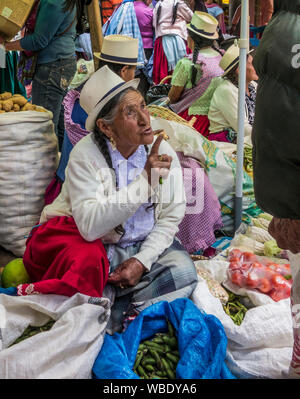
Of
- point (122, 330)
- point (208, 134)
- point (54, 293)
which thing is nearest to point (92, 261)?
point (54, 293)

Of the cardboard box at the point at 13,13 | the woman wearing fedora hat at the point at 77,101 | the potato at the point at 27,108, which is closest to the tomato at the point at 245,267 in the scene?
the woman wearing fedora hat at the point at 77,101

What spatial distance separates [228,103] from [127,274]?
7.15 feet

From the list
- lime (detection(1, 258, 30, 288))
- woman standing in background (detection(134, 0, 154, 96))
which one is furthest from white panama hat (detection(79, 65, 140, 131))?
woman standing in background (detection(134, 0, 154, 96))

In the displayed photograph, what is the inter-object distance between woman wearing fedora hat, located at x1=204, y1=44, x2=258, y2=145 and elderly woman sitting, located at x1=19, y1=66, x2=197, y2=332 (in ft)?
5.39

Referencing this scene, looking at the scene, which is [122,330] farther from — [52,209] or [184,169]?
[184,169]

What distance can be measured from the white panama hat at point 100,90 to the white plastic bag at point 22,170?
2.35 ft

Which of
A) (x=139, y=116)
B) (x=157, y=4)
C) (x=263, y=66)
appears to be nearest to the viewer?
(x=263, y=66)

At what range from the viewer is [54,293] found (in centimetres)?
197

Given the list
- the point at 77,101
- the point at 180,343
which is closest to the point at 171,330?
the point at 180,343

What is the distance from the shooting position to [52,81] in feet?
12.4

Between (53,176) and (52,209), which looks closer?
(52,209)

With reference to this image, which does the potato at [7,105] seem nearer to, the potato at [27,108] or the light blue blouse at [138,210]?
the potato at [27,108]

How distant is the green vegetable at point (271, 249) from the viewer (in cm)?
277

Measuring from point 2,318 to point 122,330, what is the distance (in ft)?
1.77
